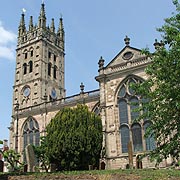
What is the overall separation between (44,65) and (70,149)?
36.1 m

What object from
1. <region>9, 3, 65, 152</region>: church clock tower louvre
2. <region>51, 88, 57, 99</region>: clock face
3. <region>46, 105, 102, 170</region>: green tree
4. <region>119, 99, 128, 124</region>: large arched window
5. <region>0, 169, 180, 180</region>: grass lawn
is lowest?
<region>0, 169, 180, 180</region>: grass lawn

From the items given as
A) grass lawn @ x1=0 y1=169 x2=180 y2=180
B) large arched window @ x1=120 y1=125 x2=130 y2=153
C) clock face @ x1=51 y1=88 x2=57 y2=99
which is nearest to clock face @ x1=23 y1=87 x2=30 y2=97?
clock face @ x1=51 y1=88 x2=57 y2=99

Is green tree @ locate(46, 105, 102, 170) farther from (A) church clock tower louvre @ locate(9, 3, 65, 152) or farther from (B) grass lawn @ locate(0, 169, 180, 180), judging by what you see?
(A) church clock tower louvre @ locate(9, 3, 65, 152)

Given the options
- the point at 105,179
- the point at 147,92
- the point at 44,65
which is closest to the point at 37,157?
the point at 105,179

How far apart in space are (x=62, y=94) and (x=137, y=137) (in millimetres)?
33919

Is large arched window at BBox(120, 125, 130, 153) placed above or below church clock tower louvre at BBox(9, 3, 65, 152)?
below

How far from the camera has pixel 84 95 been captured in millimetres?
40750

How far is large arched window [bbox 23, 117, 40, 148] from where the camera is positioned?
143ft

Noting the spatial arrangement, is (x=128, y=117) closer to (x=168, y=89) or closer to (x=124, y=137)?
(x=124, y=137)

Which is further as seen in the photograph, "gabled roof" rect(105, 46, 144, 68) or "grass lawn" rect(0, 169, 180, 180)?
"gabled roof" rect(105, 46, 144, 68)

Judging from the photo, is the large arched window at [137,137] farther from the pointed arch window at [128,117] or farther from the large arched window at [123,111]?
the large arched window at [123,111]

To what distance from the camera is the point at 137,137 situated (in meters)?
31.8

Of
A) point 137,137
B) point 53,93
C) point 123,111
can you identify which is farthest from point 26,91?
point 137,137

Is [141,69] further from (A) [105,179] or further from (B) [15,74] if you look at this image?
(B) [15,74]
